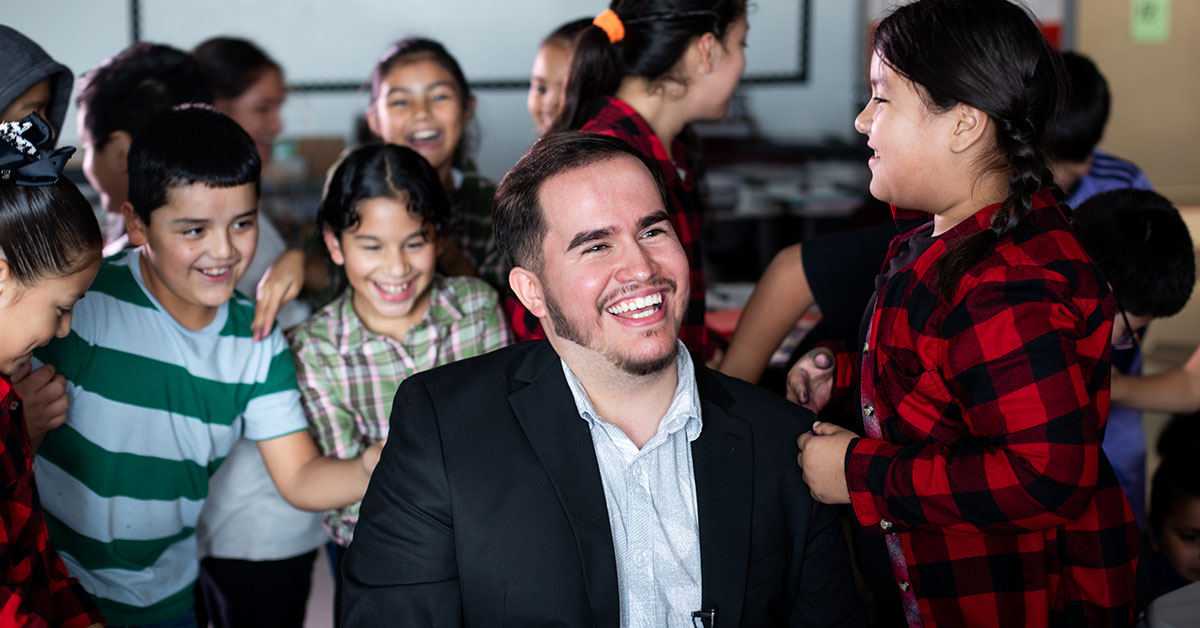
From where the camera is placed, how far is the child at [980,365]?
1.42 meters

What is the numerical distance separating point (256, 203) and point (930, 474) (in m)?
1.32

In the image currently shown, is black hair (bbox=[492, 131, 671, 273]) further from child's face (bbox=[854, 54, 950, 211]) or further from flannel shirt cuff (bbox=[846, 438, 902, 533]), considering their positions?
flannel shirt cuff (bbox=[846, 438, 902, 533])

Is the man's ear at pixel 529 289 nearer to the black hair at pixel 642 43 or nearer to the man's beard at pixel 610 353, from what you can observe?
the man's beard at pixel 610 353

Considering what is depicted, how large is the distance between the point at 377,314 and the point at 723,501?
92cm

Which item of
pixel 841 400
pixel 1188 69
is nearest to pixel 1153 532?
pixel 841 400

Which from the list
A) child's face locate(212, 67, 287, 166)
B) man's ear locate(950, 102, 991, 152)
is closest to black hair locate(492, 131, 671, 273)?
man's ear locate(950, 102, 991, 152)

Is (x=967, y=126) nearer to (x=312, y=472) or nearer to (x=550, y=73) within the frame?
(x=312, y=472)

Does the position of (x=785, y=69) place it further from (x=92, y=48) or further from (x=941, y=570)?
(x=941, y=570)

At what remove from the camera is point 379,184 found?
2166 mm

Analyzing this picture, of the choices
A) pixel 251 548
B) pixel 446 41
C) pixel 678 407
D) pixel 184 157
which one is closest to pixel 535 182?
pixel 678 407

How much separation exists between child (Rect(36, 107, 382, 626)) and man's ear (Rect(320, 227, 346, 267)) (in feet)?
0.70

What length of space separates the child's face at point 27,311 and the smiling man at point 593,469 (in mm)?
504

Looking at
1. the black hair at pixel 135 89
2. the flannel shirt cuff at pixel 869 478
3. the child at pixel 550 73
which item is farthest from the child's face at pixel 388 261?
the flannel shirt cuff at pixel 869 478

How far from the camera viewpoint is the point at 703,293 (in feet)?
7.26
